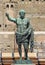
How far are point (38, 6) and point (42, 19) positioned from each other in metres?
0.88

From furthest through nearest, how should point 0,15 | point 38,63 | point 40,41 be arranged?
point 0,15 < point 40,41 < point 38,63

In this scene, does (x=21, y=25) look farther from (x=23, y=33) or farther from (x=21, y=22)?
(x=23, y=33)

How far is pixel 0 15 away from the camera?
27.2 m

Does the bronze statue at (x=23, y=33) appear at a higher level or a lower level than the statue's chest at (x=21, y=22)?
lower

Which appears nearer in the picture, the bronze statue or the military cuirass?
the bronze statue

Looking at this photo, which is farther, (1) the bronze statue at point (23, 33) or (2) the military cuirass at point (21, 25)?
(2) the military cuirass at point (21, 25)

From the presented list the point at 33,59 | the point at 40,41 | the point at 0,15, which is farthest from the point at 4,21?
the point at 33,59

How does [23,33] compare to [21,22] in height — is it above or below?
below

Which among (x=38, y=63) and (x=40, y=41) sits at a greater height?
(x=38, y=63)

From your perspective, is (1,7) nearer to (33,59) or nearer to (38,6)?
(38,6)

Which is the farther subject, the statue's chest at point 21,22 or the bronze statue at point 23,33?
the statue's chest at point 21,22

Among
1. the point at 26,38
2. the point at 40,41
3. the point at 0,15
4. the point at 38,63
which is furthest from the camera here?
the point at 0,15

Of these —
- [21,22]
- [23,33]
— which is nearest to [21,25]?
[21,22]

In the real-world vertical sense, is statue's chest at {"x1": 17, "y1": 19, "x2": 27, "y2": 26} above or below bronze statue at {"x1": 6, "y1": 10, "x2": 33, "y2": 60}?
above
